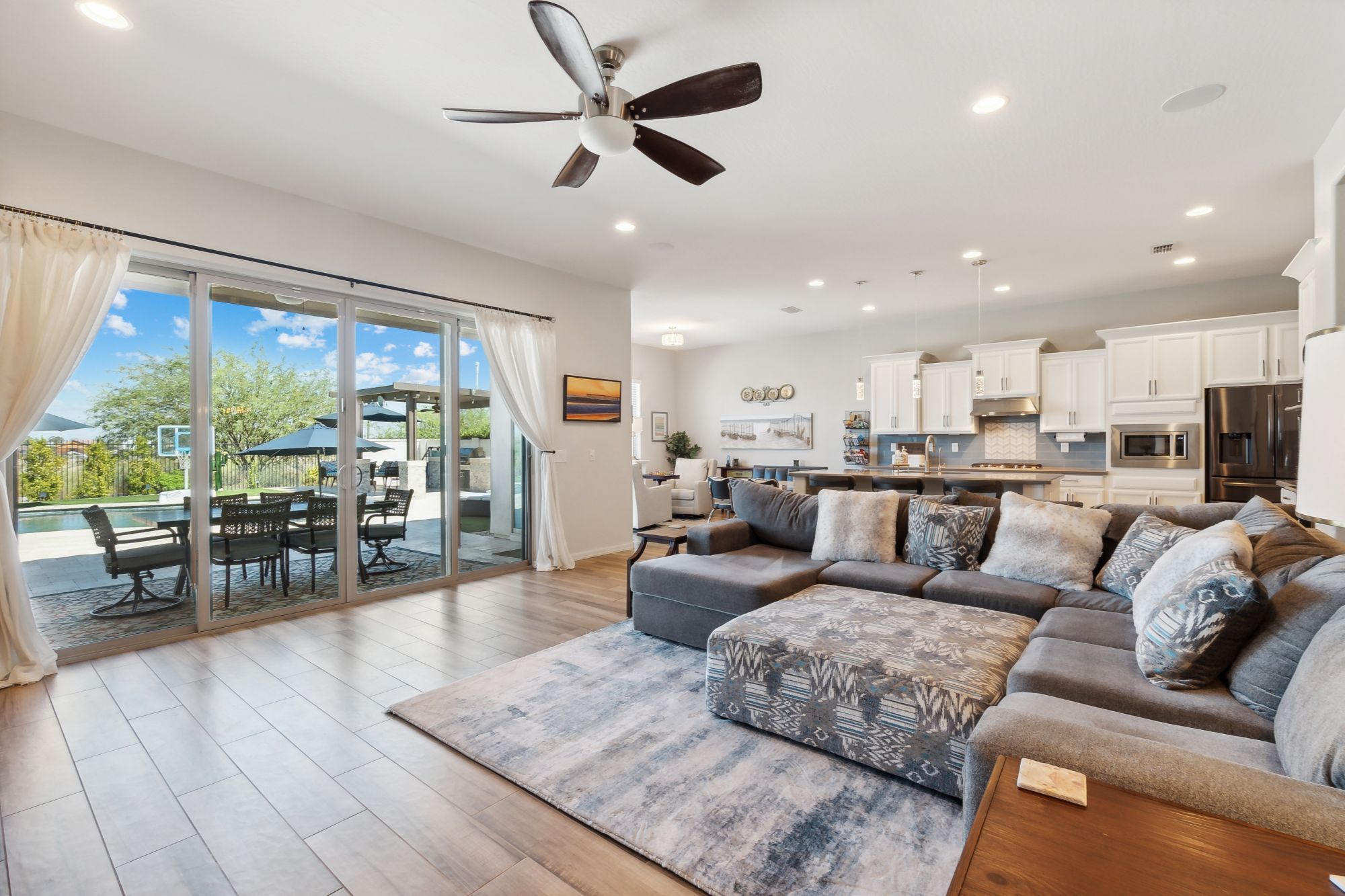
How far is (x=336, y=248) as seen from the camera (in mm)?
4156

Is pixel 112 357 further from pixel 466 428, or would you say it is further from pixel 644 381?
pixel 644 381

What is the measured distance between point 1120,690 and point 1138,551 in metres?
1.28

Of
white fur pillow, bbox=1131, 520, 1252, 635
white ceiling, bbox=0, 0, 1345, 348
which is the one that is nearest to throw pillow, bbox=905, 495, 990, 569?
white fur pillow, bbox=1131, 520, 1252, 635

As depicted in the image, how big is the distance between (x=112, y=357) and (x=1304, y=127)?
6758mm

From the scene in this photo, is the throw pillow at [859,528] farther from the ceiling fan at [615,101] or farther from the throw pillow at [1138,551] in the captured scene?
the ceiling fan at [615,101]

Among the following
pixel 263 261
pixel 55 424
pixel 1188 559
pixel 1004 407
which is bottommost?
pixel 1188 559

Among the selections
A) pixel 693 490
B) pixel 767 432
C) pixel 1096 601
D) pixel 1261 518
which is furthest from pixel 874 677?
pixel 767 432

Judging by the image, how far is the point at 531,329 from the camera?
17.5ft

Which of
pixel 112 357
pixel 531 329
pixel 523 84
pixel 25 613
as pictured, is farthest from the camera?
pixel 531 329

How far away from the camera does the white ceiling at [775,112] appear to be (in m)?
2.32

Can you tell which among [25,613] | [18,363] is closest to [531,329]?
[18,363]

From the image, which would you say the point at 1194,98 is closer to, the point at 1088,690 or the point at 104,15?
the point at 1088,690

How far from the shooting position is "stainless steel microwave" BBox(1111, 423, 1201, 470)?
241 inches

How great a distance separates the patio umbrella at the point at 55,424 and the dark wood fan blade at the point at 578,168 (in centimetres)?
307
